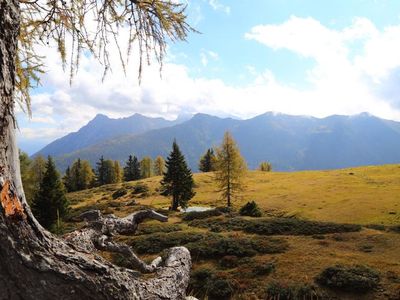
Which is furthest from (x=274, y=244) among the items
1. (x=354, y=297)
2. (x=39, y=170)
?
(x=39, y=170)

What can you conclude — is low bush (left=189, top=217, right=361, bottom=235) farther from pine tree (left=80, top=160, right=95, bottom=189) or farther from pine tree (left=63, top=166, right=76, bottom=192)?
pine tree (left=63, top=166, right=76, bottom=192)

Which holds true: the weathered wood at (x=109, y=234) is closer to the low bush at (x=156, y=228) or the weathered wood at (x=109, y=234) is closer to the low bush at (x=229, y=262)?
the low bush at (x=229, y=262)

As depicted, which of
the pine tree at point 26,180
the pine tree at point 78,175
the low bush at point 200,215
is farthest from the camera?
the pine tree at point 78,175

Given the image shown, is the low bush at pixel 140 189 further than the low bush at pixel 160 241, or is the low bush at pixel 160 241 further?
the low bush at pixel 140 189

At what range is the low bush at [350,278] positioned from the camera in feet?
64.2

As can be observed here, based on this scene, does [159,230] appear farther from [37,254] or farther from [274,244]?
[37,254]

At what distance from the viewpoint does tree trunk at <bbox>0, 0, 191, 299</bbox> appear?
187cm

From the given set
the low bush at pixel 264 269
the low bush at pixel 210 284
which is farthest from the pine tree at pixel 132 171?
the low bush at pixel 210 284

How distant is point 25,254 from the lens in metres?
1.91

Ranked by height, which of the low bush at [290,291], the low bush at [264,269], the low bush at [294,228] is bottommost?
the low bush at [294,228]

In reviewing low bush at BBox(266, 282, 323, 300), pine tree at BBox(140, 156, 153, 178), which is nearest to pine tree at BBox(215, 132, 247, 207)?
low bush at BBox(266, 282, 323, 300)

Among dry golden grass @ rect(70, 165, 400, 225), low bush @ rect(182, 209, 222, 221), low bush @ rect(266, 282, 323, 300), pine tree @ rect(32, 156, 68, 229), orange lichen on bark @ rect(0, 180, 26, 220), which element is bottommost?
dry golden grass @ rect(70, 165, 400, 225)

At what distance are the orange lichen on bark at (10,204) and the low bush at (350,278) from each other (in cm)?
2077

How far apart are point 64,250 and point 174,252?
1367 millimetres
